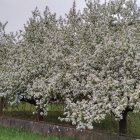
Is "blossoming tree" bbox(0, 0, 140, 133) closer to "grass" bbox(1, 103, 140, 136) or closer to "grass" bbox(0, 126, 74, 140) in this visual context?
"grass" bbox(0, 126, 74, 140)

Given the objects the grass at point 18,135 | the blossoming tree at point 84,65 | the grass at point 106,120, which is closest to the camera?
the blossoming tree at point 84,65

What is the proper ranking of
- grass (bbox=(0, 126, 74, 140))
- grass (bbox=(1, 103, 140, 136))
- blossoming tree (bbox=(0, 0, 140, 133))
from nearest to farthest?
blossoming tree (bbox=(0, 0, 140, 133))
grass (bbox=(0, 126, 74, 140))
grass (bbox=(1, 103, 140, 136))

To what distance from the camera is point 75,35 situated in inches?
826

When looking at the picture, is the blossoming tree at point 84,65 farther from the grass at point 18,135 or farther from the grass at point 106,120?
the grass at point 106,120

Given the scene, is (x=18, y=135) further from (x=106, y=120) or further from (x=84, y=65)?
(x=106, y=120)

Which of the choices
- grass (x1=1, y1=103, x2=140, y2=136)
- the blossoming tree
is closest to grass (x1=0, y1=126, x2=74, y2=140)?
the blossoming tree

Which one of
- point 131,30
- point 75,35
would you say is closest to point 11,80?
point 75,35

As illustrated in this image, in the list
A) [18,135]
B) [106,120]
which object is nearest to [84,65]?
[18,135]

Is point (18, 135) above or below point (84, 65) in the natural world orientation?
below

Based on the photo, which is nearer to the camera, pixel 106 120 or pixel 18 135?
pixel 18 135

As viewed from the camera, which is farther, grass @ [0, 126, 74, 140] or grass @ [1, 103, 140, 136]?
grass @ [1, 103, 140, 136]

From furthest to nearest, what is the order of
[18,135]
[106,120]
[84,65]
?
[106,120] < [18,135] < [84,65]

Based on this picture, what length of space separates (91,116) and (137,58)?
2.76 m

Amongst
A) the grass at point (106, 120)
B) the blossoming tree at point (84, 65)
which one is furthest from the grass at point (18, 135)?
the grass at point (106, 120)
